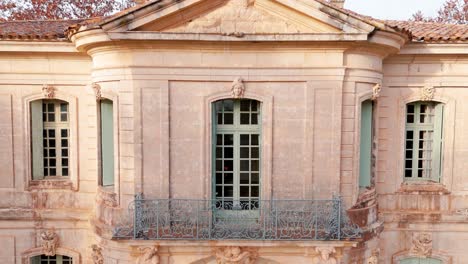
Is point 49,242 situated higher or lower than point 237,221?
lower

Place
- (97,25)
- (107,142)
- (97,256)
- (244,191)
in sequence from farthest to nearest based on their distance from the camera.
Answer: (107,142), (97,256), (244,191), (97,25)

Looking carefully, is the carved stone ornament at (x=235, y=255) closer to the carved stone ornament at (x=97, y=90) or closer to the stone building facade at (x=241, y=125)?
the stone building facade at (x=241, y=125)

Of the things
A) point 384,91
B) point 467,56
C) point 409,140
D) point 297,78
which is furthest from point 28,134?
point 467,56

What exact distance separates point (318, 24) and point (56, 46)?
6.72 meters

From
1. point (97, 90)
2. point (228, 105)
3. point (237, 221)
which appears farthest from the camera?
point (97, 90)

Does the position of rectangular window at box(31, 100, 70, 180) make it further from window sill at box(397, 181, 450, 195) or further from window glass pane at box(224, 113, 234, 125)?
window sill at box(397, 181, 450, 195)

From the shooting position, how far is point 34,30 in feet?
38.4

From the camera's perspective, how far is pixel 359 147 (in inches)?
399

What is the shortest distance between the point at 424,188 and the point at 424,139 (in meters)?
1.37

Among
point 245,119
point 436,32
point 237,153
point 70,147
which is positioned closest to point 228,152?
point 237,153

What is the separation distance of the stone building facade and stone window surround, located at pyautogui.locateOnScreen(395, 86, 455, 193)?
1.4 inches

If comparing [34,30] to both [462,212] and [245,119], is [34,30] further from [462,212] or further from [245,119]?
[462,212]

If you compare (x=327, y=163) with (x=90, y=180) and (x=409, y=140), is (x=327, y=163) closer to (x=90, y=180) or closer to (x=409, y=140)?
(x=409, y=140)

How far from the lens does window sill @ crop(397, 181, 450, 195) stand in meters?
11.5
